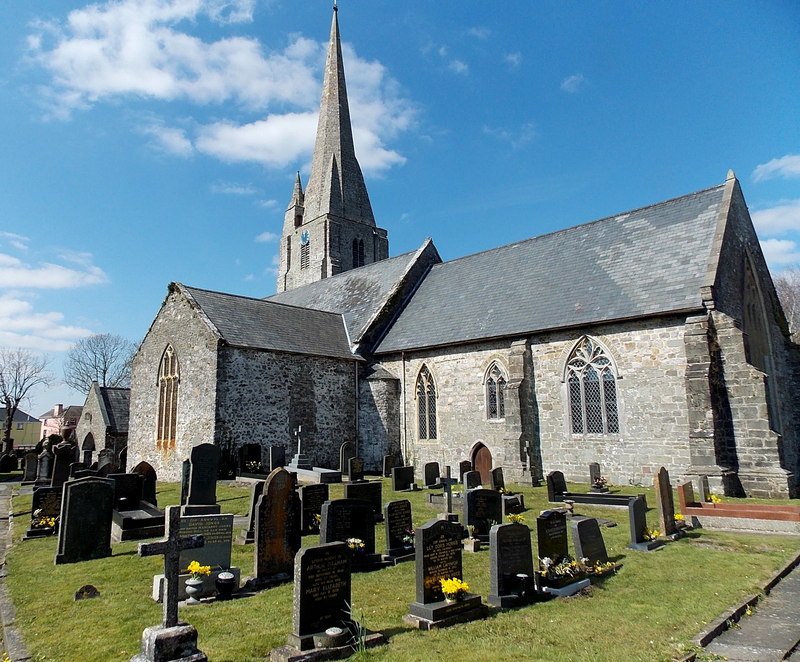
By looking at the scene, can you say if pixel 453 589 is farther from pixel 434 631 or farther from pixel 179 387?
pixel 179 387

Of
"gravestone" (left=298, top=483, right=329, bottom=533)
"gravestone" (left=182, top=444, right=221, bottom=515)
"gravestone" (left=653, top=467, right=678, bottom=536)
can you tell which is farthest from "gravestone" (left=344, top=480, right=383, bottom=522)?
"gravestone" (left=653, top=467, right=678, bottom=536)

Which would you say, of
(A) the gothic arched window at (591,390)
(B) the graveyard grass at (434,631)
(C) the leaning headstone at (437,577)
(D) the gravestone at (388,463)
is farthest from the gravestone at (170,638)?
(A) the gothic arched window at (591,390)

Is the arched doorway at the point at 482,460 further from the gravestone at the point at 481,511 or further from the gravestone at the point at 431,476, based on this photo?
the gravestone at the point at 481,511

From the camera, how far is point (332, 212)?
4444 centimetres

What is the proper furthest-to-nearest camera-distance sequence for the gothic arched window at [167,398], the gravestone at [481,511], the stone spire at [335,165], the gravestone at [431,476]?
the stone spire at [335,165]
the gothic arched window at [167,398]
the gravestone at [431,476]
the gravestone at [481,511]

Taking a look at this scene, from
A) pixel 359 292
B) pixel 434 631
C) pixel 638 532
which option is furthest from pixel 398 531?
pixel 359 292

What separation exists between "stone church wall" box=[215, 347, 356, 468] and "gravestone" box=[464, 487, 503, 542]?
11716 mm

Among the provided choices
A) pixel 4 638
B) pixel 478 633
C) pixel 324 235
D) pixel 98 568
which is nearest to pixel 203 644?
pixel 4 638

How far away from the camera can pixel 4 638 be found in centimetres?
597

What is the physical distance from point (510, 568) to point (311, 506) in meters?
5.08

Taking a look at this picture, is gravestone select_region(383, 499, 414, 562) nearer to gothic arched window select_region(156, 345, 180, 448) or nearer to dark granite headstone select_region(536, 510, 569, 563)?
dark granite headstone select_region(536, 510, 569, 563)

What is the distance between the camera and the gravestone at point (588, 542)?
816 cm

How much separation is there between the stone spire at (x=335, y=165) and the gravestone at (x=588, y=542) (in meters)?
38.9

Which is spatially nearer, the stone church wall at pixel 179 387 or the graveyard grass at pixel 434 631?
the graveyard grass at pixel 434 631
